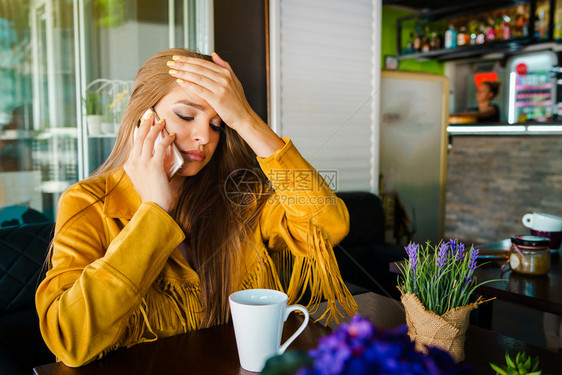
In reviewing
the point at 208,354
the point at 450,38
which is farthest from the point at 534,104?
the point at 208,354

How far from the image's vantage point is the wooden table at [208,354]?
78 cm

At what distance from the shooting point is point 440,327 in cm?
77

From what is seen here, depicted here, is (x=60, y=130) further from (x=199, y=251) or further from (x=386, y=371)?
(x=386, y=371)

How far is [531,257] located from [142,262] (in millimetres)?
1275

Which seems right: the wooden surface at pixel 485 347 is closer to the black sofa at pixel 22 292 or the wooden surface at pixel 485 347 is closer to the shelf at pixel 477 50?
the black sofa at pixel 22 292

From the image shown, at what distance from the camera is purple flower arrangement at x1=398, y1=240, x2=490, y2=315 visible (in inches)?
31.5

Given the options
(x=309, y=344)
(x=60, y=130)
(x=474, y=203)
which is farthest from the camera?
(x=474, y=203)

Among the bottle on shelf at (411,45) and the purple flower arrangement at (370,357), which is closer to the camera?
the purple flower arrangement at (370,357)

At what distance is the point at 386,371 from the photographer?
336 millimetres

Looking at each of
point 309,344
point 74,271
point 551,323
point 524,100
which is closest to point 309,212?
point 309,344

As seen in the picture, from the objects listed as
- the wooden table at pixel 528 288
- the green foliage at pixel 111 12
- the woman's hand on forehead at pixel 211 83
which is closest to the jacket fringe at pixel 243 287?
the woman's hand on forehead at pixel 211 83

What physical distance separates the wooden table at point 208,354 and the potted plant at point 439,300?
9 cm

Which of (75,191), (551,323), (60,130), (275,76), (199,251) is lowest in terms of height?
(551,323)

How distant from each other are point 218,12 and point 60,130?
102cm
